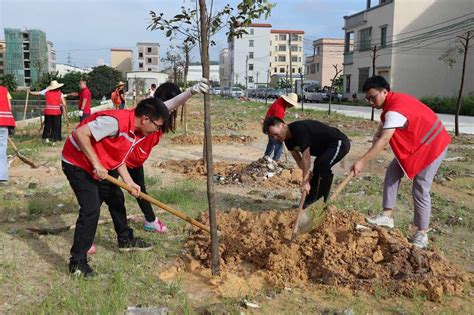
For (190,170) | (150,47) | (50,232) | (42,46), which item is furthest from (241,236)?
(150,47)

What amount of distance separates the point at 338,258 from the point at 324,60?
209 ft

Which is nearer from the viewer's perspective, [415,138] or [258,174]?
[415,138]

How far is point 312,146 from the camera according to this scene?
15.6 ft

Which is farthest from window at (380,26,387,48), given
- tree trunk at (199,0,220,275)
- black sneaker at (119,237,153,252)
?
tree trunk at (199,0,220,275)

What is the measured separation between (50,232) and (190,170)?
11.5 feet

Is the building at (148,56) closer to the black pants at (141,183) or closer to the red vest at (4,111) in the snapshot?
the red vest at (4,111)

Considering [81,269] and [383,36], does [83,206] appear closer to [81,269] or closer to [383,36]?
[81,269]

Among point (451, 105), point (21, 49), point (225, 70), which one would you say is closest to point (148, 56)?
point (225, 70)

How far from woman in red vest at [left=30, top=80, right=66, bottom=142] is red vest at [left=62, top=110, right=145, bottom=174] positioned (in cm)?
788

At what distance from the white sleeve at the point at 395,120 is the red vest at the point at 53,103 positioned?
28.6ft

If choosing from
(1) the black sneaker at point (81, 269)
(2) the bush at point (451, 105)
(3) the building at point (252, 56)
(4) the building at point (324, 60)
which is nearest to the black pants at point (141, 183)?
(1) the black sneaker at point (81, 269)

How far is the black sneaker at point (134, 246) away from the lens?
12.8 ft

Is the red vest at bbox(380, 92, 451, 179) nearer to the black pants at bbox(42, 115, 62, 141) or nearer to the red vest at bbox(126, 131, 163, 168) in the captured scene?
the red vest at bbox(126, 131, 163, 168)

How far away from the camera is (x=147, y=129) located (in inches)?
127
